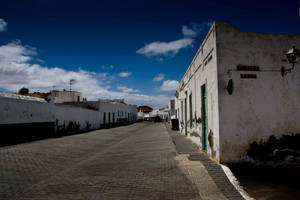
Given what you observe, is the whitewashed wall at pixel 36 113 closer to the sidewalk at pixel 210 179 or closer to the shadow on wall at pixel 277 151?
the sidewalk at pixel 210 179

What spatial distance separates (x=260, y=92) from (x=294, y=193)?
10.4 feet

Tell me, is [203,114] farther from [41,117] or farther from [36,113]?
[41,117]

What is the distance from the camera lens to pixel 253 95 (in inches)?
271

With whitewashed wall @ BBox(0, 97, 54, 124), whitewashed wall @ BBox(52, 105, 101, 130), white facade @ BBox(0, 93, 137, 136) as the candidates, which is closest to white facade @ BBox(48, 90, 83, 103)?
white facade @ BBox(0, 93, 137, 136)

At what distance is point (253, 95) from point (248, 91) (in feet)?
0.67

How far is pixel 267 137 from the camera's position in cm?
689

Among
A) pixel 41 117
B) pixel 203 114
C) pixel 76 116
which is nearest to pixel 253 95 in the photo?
pixel 203 114

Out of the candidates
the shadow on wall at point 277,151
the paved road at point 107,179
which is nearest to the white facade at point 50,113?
the paved road at point 107,179

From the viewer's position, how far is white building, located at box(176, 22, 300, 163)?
265 inches

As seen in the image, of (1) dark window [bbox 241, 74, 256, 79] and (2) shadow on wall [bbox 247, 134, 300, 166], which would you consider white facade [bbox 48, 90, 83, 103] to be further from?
(2) shadow on wall [bbox 247, 134, 300, 166]

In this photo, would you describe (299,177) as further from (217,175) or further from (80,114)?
(80,114)

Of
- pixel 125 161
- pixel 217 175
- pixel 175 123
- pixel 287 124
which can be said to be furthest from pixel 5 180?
pixel 175 123

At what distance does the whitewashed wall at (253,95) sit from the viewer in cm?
673

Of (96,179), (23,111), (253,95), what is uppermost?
(253,95)
